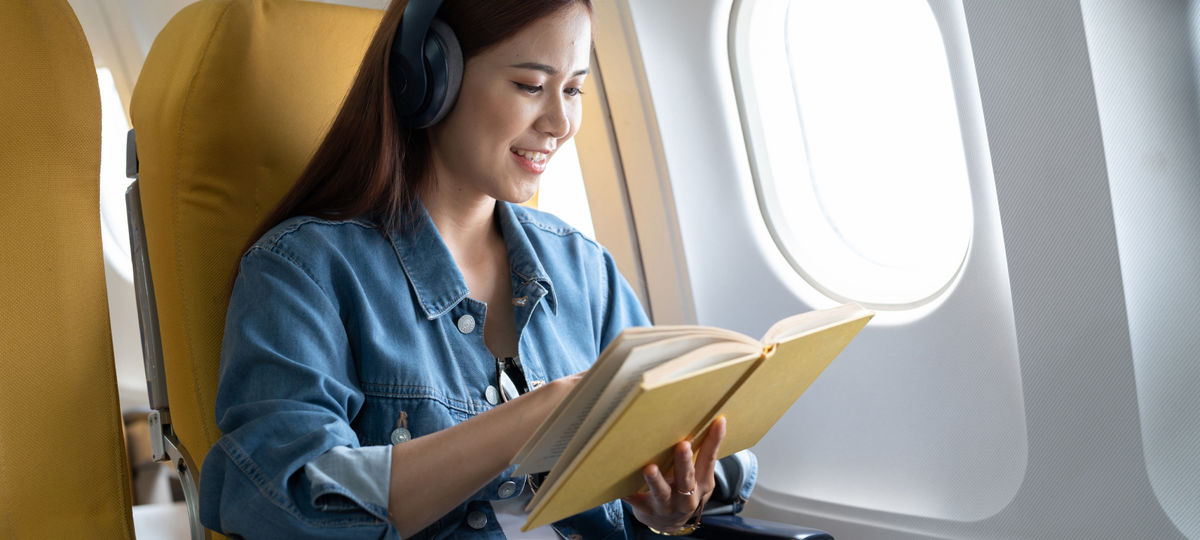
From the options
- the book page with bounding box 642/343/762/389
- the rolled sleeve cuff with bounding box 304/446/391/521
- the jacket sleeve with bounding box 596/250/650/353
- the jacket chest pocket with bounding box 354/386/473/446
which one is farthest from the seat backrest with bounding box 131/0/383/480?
the book page with bounding box 642/343/762/389

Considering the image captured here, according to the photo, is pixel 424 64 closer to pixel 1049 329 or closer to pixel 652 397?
pixel 652 397

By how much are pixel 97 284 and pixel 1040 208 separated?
1.43m

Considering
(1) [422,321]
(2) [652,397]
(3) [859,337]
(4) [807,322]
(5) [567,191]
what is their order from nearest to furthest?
(2) [652,397] < (4) [807,322] < (1) [422,321] < (3) [859,337] < (5) [567,191]

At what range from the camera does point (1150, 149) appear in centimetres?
133

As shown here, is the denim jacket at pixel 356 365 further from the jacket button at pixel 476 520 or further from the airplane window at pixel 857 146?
the airplane window at pixel 857 146

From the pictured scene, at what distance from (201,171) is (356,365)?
401mm

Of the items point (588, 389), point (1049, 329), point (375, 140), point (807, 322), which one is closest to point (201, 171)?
point (375, 140)

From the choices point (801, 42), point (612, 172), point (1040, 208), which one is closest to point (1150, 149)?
point (1040, 208)

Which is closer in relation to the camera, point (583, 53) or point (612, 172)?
point (583, 53)

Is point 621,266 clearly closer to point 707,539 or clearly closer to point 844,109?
point 844,109

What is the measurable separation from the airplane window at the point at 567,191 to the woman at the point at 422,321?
0.93m

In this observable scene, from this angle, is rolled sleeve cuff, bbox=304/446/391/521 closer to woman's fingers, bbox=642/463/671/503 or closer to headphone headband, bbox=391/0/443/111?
woman's fingers, bbox=642/463/671/503

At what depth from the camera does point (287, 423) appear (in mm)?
1113

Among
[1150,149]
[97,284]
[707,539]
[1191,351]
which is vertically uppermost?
[97,284]
